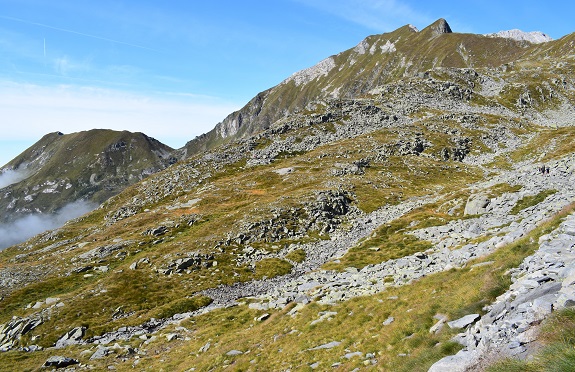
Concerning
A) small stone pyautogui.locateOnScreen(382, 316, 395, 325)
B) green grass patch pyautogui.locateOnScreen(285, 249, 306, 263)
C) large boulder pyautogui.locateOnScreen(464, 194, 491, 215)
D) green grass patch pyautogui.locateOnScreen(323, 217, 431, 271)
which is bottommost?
green grass patch pyautogui.locateOnScreen(285, 249, 306, 263)

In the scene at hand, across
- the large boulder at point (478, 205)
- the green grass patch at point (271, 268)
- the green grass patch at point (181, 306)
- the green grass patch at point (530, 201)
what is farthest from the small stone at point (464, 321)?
the green grass patch at point (271, 268)

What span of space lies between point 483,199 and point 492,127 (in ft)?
326

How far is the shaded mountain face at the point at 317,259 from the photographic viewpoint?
17016 millimetres

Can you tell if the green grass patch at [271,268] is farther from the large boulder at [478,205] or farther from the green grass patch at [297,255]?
the large boulder at [478,205]

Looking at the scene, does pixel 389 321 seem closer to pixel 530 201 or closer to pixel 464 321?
pixel 464 321

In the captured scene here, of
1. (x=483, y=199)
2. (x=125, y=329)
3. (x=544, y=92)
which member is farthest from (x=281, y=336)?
(x=544, y=92)

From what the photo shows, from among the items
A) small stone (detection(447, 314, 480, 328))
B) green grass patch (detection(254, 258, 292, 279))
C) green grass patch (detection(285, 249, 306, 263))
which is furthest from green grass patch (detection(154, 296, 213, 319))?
→ small stone (detection(447, 314, 480, 328))

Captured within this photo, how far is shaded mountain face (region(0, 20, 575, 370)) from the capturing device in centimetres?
1702

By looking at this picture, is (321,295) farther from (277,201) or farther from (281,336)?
(277,201)

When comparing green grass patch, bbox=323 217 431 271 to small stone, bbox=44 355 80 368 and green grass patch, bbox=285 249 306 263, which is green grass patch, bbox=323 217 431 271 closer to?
green grass patch, bbox=285 249 306 263

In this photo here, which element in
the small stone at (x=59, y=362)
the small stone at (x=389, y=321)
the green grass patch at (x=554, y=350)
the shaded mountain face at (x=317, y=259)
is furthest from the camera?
the small stone at (x=59, y=362)

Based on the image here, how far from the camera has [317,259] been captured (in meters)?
53.5

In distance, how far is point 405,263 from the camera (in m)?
33.8

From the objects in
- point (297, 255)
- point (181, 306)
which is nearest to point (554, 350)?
point (181, 306)
